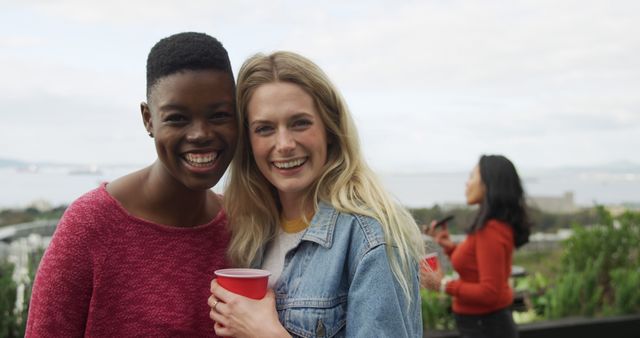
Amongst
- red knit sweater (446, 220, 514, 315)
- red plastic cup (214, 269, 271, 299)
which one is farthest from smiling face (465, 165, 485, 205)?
red plastic cup (214, 269, 271, 299)

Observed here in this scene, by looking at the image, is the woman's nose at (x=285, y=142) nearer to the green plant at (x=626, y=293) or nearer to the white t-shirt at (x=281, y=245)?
the white t-shirt at (x=281, y=245)

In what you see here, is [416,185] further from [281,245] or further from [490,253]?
[281,245]

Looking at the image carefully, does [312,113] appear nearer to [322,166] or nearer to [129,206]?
[322,166]

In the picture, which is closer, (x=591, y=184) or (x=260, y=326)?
(x=260, y=326)

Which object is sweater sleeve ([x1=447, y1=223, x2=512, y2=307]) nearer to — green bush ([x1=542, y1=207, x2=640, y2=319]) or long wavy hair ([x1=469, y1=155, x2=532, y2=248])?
long wavy hair ([x1=469, y1=155, x2=532, y2=248])

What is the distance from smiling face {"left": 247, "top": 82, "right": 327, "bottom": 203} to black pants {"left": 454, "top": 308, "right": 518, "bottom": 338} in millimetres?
2481

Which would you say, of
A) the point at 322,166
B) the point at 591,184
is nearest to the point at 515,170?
the point at 322,166

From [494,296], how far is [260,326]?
251 cm

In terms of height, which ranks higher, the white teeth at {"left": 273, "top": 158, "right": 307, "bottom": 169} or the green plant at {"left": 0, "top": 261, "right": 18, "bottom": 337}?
the white teeth at {"left": 273, "top": 158, "right": 307, "bottom": 169}

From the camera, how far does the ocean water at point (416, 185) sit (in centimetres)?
382

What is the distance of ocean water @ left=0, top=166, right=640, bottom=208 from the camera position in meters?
3.82

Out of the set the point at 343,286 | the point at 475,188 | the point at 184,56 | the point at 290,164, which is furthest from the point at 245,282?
the point at 475,188

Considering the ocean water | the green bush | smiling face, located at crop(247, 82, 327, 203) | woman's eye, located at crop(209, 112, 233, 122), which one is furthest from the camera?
the green bush

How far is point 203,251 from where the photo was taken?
6.77 feet
